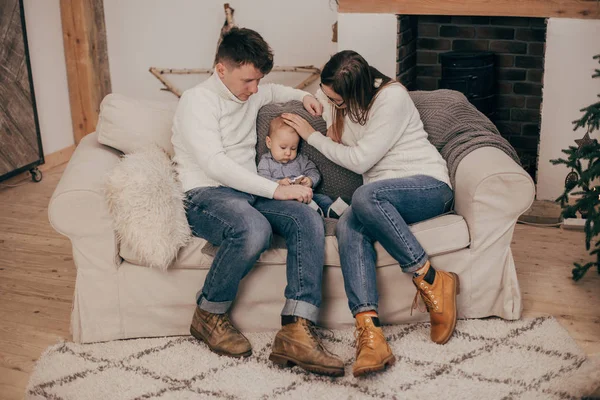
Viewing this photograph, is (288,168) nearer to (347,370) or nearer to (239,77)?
(239,77)

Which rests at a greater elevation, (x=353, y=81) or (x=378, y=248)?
(x=353, y=81)

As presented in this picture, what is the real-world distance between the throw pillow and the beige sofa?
15.8 inches

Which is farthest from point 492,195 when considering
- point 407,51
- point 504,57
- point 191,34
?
point 191,34

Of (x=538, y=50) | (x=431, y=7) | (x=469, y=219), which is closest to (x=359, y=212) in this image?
(x=469, y=219)

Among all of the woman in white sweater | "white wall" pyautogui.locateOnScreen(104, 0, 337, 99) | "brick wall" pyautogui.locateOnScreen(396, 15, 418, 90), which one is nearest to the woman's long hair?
the woman in white sweater

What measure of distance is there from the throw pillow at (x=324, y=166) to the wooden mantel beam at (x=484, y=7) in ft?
3.54

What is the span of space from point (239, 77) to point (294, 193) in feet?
1.40

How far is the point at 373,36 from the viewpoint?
390 centimetres

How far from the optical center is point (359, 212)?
256 centimetres

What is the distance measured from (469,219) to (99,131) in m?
1.37

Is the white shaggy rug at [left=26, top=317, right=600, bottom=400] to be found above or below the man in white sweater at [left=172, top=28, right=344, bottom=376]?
below

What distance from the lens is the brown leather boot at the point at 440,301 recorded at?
2572 millimetres

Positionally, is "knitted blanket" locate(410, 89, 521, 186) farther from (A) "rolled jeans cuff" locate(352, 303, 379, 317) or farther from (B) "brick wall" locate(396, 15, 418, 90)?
(B) "brick wall" locate(396, 15, 418, 90)

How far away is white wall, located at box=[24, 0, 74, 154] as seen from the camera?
Answer: 4492 mm
